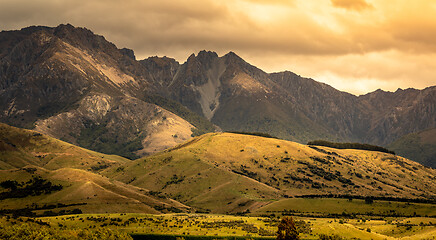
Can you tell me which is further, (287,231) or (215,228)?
(215,228)

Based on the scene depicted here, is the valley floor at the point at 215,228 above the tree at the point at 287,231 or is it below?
below

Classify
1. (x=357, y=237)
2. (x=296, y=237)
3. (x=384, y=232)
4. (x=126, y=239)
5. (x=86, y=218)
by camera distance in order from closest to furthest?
(x=296, y=237) < (x=126, y=239) < (x=357, y=237) < (x=384, y=232) < (x=86, y=218)

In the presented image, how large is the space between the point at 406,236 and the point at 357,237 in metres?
18.5

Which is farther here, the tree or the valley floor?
the valley floor

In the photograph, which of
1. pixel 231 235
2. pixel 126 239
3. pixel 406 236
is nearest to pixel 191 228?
pixel 231 235

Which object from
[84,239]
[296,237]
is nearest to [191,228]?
[84,239]

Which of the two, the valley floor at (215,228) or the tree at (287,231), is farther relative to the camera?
the valley floor at (215,228)

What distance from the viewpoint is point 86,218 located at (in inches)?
7466

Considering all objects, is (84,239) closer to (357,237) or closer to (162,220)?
(162,220)

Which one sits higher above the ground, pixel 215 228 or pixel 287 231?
pixel 287 231

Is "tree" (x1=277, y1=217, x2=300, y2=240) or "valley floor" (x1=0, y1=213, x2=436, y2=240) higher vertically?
"tree" (x1=277, y1=217, x2=300, y2=240)

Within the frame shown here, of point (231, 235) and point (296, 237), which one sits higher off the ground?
point (296, 237)

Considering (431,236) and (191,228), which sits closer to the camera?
(431,236)

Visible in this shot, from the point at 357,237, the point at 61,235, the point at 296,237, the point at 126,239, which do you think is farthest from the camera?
the point at 357,237
